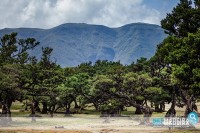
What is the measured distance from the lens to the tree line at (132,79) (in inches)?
1501

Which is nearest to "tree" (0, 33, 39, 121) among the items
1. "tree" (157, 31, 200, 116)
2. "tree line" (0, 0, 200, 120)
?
"tree line" (0, 0, 200, 120)

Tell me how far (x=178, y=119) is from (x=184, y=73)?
6.95 metres

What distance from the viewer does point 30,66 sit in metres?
53.2

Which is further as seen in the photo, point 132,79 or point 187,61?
point 132,79

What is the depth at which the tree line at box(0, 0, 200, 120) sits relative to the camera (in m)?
38.1

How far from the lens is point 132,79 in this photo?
166 ft

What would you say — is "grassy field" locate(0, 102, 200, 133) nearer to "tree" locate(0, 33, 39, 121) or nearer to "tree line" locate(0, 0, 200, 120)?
"tree line" locate(0, 0, 200, 120)

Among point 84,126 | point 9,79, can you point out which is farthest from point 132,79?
point 9,79

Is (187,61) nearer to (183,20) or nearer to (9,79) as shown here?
(183,20)

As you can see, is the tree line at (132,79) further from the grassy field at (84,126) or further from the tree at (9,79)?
the grassy field at (84,126)

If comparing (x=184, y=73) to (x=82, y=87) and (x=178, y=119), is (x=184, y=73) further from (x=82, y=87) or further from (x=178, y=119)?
(x=82, y=87)

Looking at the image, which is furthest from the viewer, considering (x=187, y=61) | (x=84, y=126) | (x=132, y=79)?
(x=132, y=79)

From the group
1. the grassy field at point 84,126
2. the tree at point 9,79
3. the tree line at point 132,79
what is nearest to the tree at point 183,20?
the tree line at point 132,79

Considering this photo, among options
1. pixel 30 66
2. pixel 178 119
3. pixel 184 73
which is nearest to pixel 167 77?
pixel 178 119
